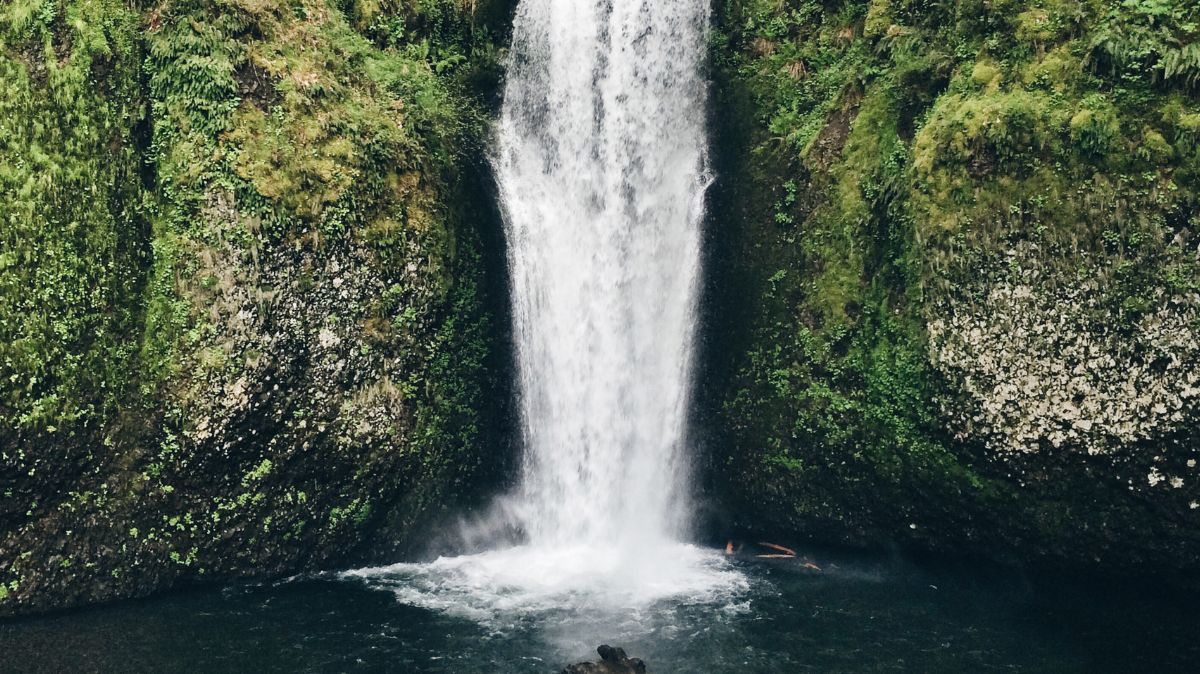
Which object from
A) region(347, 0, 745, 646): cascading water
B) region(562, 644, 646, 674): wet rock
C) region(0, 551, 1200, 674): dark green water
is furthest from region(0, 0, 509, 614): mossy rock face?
region(562, 644, 646, 674): wet rock

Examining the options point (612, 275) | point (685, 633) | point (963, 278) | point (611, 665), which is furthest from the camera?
point (612, 275)

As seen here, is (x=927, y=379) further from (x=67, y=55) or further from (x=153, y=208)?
(x=67, y=55)

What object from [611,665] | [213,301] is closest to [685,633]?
[611,665]

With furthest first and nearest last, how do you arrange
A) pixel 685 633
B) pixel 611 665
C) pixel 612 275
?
pixel 612 275
pixel 685 633
pixel 611 665

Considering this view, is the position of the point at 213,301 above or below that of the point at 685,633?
above

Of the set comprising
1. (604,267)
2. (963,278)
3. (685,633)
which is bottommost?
(685,633)

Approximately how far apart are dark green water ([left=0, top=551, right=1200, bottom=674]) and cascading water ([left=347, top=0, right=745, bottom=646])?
7.74 feet

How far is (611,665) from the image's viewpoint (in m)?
9.53

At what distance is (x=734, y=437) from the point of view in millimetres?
14234

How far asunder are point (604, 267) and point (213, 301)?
5965mm

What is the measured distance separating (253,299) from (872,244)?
8.69 metres

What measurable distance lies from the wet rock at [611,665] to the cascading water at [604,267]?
Result: 3949 millimetres

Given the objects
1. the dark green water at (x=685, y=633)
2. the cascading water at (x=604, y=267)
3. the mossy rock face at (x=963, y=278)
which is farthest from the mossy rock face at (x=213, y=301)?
the mossy rock face at (x=963, y=278)

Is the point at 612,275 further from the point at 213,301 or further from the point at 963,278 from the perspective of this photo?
the point at 213,301
